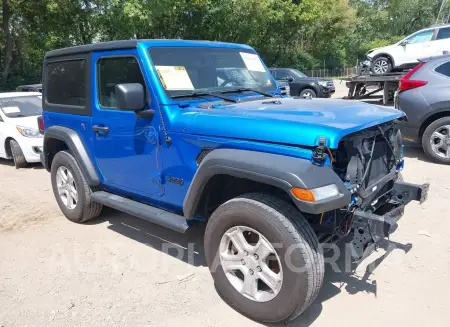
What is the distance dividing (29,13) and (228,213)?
21.5 metres

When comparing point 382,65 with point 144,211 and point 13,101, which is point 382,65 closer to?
point 13,101

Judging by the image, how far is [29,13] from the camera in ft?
66.6

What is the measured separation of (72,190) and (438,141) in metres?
5.63

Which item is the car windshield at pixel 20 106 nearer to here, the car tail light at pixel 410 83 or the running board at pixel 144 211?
the running board at pixel 144 211

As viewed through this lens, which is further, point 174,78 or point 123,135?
point 123,135

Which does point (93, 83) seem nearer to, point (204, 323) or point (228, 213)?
point (228, 213)

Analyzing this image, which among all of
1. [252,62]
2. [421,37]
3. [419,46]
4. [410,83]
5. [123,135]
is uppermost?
[421,37]

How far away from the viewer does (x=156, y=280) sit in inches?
142

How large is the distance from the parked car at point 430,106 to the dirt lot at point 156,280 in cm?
183

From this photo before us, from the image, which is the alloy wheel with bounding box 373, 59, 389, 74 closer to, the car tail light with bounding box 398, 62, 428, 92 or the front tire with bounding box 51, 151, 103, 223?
the car tail light with bounding box 398, 62, 428, 92

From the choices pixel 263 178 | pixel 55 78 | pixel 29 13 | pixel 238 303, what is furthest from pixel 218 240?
pixel 29 13

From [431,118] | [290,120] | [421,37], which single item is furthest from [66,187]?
[421,37]

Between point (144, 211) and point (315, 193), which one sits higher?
point (315, 193)

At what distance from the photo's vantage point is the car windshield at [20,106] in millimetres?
8520
